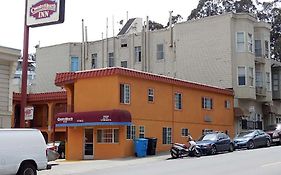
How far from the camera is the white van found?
1577 centimetres

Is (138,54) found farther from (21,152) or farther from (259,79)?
(21,152)

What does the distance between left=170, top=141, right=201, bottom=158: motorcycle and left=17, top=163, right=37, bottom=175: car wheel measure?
12340 mm

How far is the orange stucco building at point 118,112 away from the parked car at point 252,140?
475 cm

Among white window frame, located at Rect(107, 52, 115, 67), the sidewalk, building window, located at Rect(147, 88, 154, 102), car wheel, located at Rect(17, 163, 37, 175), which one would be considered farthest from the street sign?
white window frame, located at Rect(107, 52, 115, 67)

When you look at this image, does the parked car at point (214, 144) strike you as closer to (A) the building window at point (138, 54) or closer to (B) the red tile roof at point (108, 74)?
(B) the red tile roof at point (108, 74)

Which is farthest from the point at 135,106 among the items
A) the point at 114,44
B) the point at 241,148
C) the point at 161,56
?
the point at 114,44

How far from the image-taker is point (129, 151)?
30.1m

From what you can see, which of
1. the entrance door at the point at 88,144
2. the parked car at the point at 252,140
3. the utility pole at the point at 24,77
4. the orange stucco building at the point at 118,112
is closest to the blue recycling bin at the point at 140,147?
the orange stucco building at the point at 118,112

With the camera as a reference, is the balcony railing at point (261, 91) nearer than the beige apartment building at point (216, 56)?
No

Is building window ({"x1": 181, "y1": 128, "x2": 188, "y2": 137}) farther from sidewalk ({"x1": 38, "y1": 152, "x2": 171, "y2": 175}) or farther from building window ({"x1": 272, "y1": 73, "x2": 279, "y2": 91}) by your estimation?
building window ({"x1": 272, "y1": 73, "x2": 279, "y2": 91})

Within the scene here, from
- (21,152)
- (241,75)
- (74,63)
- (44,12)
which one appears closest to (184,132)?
(241,75)

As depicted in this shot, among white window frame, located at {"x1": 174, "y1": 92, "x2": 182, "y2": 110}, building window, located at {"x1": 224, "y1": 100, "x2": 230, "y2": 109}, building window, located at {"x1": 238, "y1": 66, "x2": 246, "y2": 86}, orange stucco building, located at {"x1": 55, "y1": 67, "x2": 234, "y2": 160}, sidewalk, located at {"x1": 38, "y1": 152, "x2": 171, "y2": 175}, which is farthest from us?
building window, located at {"x1": 238, "y1": 66, "x2": 246, "y2": 86}

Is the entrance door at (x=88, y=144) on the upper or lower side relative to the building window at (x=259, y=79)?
lower

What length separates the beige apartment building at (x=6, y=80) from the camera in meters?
21.8
